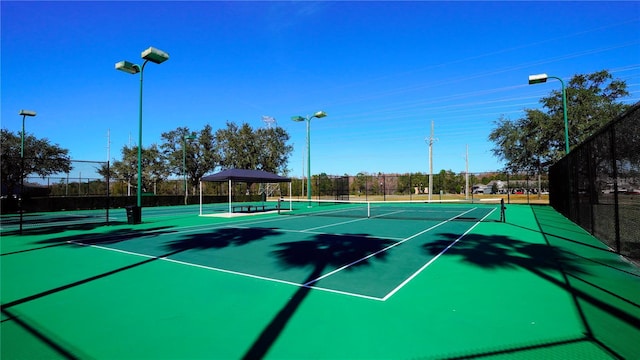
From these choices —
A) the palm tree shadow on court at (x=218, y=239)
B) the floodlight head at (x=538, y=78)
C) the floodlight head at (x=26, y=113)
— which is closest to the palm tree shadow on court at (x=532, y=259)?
the palm tree shadow on court at (x=218, y=239)

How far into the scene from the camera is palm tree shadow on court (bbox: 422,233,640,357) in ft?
15.1

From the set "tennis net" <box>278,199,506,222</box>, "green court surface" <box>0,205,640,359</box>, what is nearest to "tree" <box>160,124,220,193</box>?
"tennis net" <box>278,199,506,222</box>

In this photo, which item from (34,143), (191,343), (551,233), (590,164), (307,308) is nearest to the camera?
(191,343)

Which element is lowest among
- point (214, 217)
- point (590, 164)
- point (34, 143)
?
point (214, 217)

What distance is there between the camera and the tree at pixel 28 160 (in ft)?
94.2

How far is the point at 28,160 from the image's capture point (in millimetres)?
32188

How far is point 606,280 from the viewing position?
236 inches

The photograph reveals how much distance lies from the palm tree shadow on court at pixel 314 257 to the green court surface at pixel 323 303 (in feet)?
0.10

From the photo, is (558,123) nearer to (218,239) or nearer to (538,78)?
(538,78)

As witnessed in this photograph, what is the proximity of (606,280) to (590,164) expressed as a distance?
Result: 6014 millimetres

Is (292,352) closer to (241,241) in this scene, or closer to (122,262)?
(122,262)

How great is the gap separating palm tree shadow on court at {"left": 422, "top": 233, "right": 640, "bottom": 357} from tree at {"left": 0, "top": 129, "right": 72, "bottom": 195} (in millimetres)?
30555

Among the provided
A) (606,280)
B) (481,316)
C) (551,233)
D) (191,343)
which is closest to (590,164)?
(551,233)

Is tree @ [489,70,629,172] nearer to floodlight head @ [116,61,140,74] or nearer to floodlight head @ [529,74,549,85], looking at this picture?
floodlight head @ [529,74,549,85]
